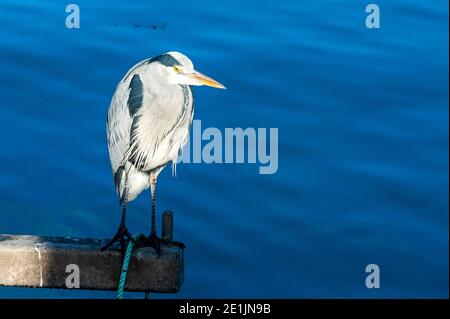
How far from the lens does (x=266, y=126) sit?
36.3ft

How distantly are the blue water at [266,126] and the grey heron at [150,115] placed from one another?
2.47 m

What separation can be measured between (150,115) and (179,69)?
0.35m

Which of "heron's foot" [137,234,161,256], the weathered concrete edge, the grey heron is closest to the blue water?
the grey heron

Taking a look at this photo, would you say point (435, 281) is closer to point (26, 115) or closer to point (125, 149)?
point (125, 149)

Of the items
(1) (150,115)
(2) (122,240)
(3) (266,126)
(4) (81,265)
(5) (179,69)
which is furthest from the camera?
(3) (266,126)

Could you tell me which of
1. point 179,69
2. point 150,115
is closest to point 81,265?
point 150,115

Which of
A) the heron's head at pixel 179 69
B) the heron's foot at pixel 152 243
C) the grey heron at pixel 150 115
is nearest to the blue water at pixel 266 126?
the grey heron at pixel 150 115

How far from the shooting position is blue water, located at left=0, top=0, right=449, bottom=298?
371 inches

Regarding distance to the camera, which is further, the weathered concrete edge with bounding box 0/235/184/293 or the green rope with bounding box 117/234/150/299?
the weathered concrete edge with bounding box 0/235/184/293

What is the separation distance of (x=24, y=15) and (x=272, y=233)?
5.71 m

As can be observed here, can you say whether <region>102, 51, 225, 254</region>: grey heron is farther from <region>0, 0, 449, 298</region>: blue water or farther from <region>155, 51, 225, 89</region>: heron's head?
<region>0, 0, 449, 298</region>: blue water

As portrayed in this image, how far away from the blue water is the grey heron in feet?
8.11

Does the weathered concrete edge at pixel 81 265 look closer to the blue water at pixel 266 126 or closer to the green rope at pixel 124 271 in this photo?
the green rope at pixel 124 271

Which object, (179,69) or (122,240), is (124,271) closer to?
(122,240)
